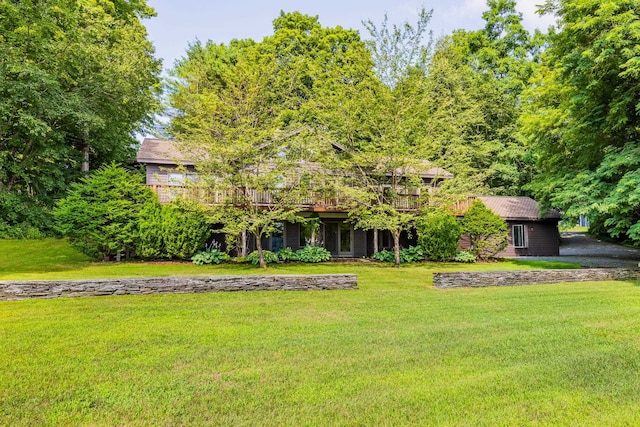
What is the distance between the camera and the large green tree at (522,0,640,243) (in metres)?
11.2

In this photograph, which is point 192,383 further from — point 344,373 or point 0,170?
point 0,170

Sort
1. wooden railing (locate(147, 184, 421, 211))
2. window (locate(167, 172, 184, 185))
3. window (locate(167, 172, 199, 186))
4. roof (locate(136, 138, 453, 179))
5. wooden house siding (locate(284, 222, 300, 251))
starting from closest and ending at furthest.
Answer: wooden railing (locate(147, 184, 421, 211)) < window (locate(167, 172, 199, 186)) < window (locate(167, 172, 184, 185)) < roof (locate(136, 138, 453, 179)) < wooden house siding (locate(284, 222, 300, 251))

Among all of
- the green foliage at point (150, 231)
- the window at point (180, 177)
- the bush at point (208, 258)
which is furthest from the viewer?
the bush at point (208, 258)

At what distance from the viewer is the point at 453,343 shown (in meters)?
4.98

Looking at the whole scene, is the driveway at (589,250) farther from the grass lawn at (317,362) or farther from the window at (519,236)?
the grass lawn at (317,362)

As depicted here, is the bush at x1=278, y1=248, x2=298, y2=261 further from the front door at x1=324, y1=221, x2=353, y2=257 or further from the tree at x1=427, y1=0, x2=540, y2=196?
the tree at x1=427, y1=0, x2=540, y2=196

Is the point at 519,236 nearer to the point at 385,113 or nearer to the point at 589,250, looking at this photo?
the point at 589,250

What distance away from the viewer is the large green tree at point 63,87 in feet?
49.5

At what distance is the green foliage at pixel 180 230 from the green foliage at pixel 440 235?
9.36 meters

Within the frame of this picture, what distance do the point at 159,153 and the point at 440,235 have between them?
13.4m

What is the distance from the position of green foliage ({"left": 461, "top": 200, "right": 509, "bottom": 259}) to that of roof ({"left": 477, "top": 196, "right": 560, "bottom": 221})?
138 inches

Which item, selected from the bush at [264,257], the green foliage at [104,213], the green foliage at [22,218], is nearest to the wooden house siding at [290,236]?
the bush at [264,257]

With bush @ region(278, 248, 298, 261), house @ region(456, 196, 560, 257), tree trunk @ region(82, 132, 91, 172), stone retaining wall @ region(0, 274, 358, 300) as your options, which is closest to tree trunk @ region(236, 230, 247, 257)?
bush @ region(278, 248, 298, 261)

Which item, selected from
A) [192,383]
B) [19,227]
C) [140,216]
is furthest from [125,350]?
[19,227]
